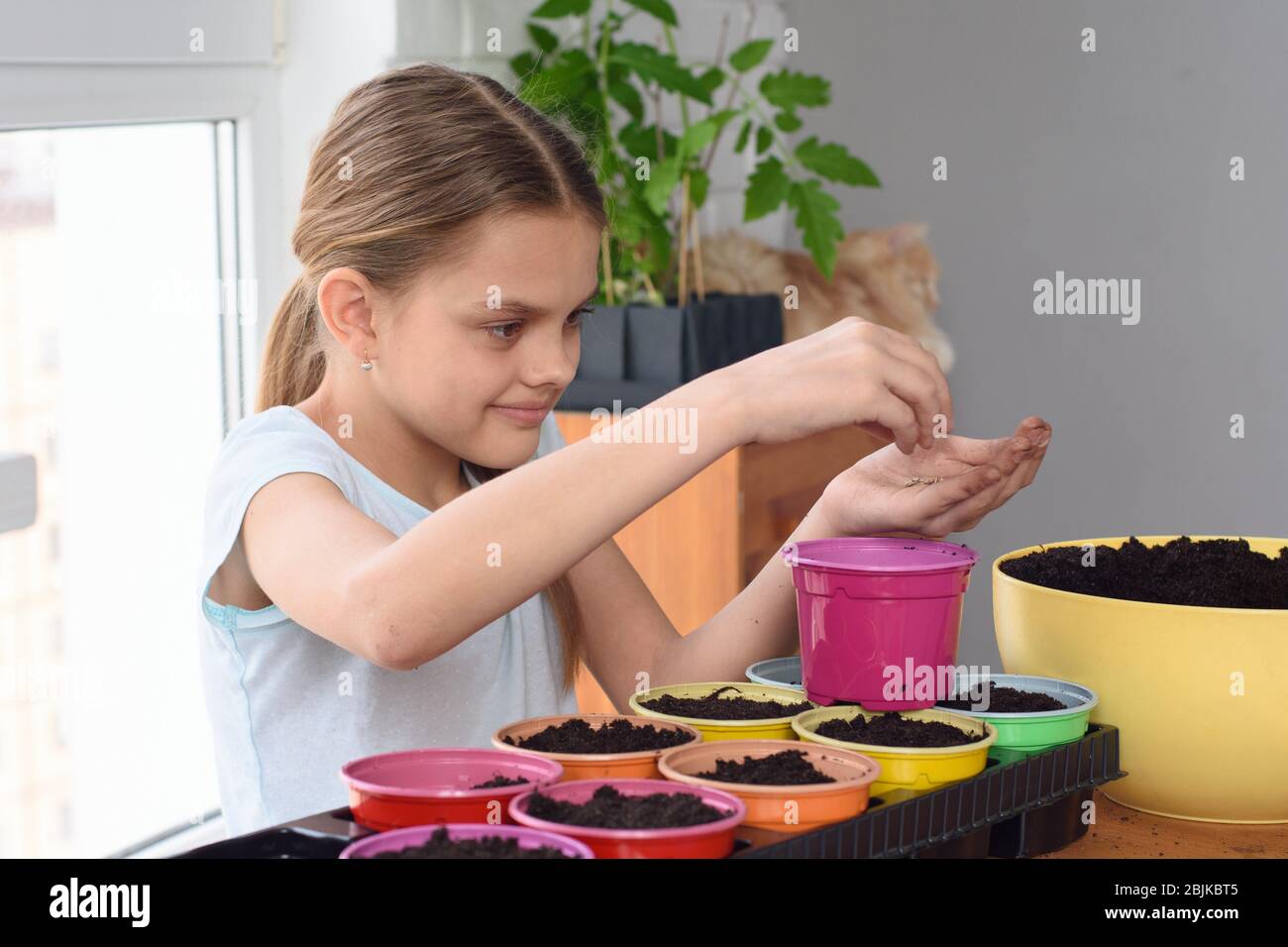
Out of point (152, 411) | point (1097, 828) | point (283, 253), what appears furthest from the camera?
point (283, 253)

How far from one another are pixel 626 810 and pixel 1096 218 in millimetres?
2320

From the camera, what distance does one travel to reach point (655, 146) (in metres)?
2.33

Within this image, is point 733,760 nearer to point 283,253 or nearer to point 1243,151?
point 283,253

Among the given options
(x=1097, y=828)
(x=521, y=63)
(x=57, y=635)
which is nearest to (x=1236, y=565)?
(x=1097, y=828)

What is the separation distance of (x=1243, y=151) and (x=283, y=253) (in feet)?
5.50

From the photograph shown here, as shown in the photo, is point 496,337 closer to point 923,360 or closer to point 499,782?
point 923,360

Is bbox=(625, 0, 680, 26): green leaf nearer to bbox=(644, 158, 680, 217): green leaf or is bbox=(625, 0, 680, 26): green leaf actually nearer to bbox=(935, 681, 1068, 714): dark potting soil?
bbox=(644, 158, 680, 217): green leaf

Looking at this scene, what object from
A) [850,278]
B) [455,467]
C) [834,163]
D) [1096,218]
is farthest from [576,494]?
[1096,218]

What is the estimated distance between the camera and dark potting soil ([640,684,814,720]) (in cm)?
90

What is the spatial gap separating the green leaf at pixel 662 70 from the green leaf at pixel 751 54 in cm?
9

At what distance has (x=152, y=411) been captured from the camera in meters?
2.00

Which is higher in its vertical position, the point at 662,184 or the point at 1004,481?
the point at 662,184

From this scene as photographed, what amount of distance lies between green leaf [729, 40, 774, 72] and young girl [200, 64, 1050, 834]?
107cm

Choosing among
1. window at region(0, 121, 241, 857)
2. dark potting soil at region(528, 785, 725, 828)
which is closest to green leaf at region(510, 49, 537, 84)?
window at region(0, 121, 241, 857)
